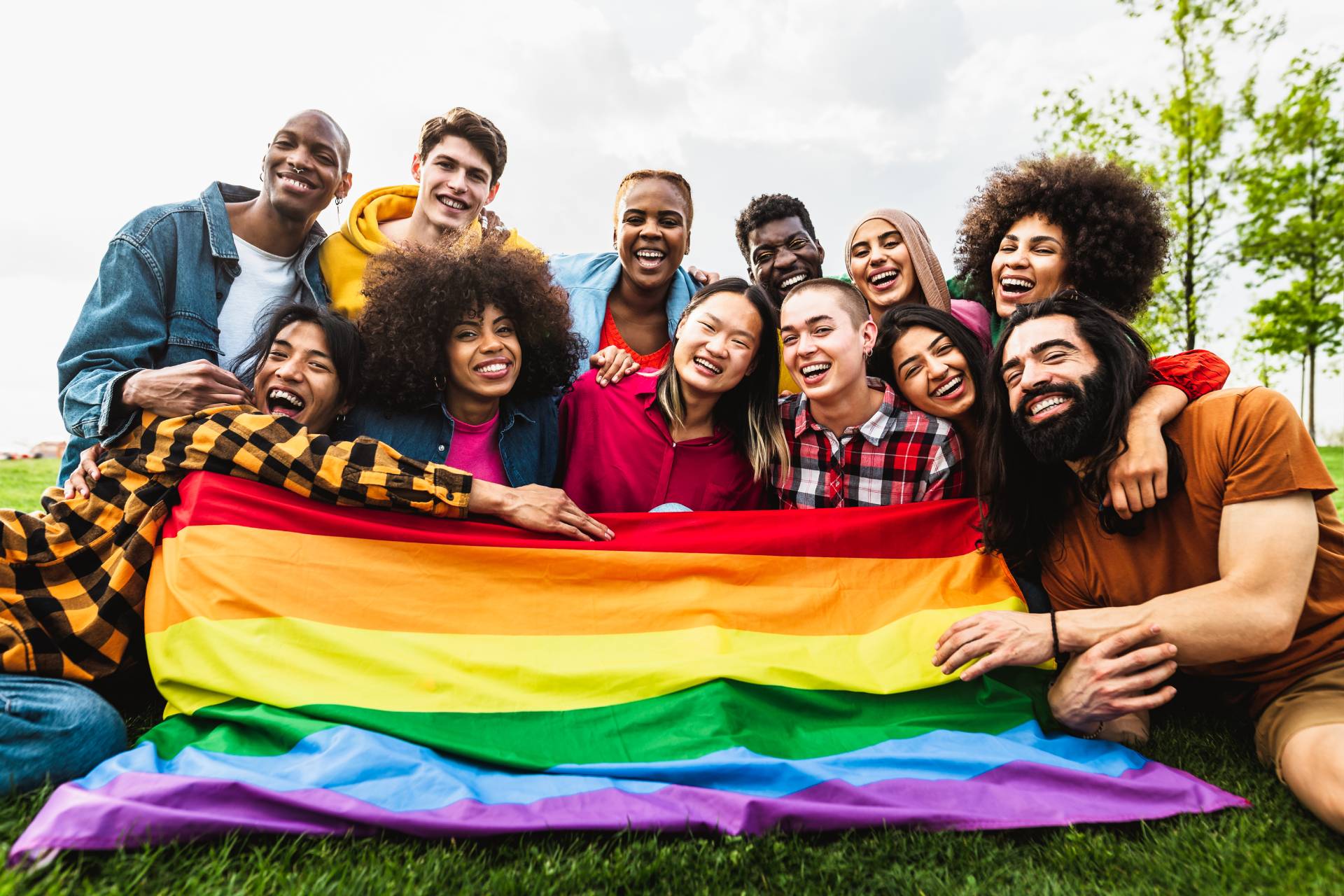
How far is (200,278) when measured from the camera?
217 inches

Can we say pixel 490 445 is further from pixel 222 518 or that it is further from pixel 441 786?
pixel 441 786

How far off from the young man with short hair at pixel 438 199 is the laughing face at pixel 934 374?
9.73 feet

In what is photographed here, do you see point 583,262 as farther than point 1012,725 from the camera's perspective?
Yes

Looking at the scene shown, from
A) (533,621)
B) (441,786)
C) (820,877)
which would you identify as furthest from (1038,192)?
(441,786)

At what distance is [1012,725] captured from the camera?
354 cm

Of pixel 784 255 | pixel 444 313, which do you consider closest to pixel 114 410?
pixel 444 313

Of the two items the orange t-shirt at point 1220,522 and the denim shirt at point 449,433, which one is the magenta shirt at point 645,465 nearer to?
the denim shirt at point 449,433

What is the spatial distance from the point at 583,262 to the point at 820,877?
546cm

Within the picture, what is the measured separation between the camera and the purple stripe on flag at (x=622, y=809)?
260cm

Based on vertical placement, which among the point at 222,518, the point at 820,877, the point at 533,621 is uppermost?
the point at 222,518

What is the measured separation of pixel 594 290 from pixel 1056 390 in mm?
3923

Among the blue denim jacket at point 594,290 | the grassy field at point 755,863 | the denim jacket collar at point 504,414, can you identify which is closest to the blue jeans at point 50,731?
the grassy field at point 755,863

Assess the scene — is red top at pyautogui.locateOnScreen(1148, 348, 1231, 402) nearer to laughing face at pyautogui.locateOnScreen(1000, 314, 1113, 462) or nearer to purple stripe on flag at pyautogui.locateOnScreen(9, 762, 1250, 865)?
laughing face at pyautogui.locateOnScreen(1000, 314, 1113, 462)

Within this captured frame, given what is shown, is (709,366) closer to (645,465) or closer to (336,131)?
(645,465)
